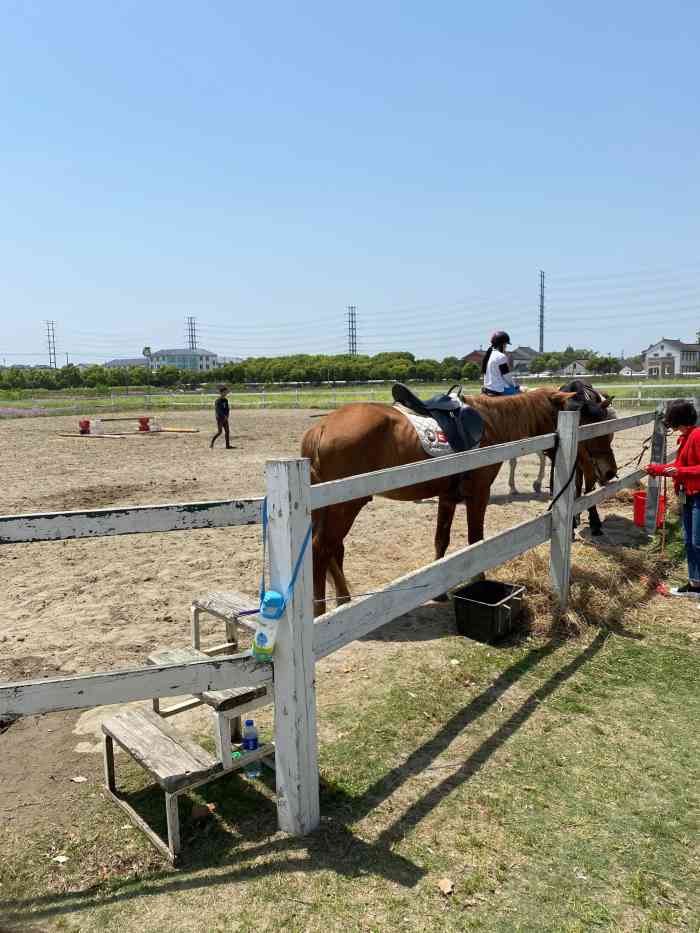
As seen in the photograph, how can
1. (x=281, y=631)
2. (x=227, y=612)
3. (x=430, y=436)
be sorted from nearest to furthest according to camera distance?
1. (x=281, y=631)
2. (x=227, y=612)
3. (x=430, y=436)

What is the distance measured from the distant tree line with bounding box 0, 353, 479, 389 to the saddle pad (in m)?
63.1

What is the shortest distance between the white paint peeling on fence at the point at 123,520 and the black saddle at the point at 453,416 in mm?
3207

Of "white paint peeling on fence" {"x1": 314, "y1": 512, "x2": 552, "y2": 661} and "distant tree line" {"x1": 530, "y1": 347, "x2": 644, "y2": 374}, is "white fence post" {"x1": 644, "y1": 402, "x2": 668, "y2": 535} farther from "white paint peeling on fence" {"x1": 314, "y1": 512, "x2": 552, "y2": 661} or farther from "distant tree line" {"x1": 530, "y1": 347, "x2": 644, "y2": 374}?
"distant tree line" {"x1": 530, "y1": 347, "x2": 644, "y2": 374}

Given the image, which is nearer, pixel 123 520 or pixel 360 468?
pixel 123 520

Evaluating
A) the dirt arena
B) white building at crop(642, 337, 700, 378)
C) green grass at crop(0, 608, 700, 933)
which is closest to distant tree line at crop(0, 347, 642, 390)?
white building at crop(642, 337, 700, 378)

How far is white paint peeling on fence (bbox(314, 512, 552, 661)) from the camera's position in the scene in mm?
2979

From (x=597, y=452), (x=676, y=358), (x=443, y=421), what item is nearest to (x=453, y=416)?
(x=443, y=421)

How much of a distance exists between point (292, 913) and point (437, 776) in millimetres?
1112

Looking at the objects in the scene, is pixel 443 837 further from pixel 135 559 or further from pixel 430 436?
pixel 135 559

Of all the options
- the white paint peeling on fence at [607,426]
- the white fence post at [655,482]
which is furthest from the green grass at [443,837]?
the white fence post at [655,482]

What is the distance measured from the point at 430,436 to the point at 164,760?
3.43 metres

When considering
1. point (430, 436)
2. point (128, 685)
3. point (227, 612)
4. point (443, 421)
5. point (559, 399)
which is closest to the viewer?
point (128, 685)

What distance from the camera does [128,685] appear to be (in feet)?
7.91

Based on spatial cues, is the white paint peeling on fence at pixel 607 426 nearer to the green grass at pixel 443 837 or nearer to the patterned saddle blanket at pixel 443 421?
the patterned saddle blanket at pixel 443 421
